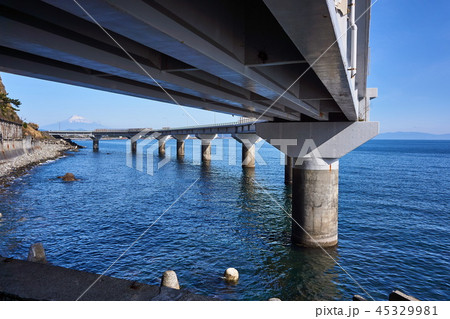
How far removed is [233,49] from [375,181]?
Result: 48.8 meters

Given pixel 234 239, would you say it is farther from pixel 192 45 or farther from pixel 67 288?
pixel 192 45

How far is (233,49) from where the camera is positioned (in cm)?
793

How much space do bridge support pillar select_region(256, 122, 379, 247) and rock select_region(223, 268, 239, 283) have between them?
5973 millimetres

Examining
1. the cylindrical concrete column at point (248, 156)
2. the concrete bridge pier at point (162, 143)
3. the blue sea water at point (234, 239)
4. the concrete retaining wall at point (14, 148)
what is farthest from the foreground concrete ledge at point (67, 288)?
the concrete bridge pier at point (162, 143)

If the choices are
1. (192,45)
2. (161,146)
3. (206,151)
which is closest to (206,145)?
(206,151)

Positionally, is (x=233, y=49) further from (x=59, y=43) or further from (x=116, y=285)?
(x=116, y=285)

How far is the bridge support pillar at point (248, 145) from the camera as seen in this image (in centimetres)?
6097

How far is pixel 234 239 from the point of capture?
1980cm

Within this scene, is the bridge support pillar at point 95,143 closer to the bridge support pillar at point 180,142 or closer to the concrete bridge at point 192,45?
the bridge support pillar at point 180,142

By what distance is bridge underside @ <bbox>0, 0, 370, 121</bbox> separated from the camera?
5.27 m

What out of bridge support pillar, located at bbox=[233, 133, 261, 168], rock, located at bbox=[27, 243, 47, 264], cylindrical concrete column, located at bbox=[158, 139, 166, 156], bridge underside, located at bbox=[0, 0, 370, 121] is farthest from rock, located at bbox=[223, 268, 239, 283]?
cylindrical concrete column, located at bbox=[158, 139, 166, 156]


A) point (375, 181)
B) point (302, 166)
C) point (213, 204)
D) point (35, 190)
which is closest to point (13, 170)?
point (35, 190)

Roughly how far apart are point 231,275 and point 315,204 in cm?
697

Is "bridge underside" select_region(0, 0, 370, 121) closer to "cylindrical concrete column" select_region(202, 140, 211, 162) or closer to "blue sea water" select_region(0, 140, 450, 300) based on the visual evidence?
"blue sea water" select_region(0, 140, 450, 300)
